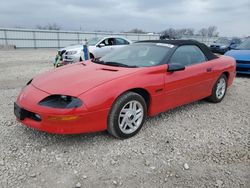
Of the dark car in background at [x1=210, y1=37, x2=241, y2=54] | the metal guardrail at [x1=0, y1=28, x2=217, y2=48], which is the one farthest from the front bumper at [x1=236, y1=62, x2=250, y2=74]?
the metal guardrail at [x1=0, y1=28, x2=217, y2=48]

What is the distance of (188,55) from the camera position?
436cm

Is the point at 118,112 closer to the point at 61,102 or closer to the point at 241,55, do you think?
the point at 61,102

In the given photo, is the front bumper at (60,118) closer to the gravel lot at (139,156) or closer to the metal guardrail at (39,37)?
the gravel lot at (139,156)

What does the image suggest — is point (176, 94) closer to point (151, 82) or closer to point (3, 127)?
point (151, 82)

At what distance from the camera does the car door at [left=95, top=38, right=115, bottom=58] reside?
1047 centimetres

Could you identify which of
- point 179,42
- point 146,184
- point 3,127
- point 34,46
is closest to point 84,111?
point 146,184

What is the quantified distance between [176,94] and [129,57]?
1.05m

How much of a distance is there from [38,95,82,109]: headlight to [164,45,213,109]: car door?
1483 mm

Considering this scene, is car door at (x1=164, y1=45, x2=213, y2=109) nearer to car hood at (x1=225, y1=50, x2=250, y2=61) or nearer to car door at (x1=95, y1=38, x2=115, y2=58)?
car hood at (x1=225, y1=50, x2=250, y2=61)

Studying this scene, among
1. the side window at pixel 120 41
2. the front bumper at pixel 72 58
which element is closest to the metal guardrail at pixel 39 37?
the side window at pixel 120 41

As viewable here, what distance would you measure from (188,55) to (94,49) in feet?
22.0

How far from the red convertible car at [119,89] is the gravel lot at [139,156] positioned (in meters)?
0.29

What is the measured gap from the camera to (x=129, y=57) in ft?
13.8

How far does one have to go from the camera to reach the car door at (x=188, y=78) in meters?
3.83
